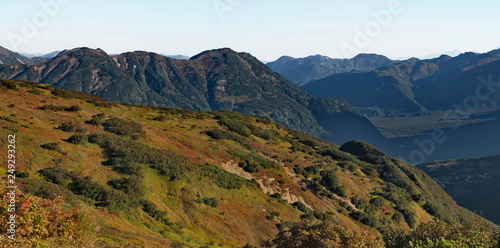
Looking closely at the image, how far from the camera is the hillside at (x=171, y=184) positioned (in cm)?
2475

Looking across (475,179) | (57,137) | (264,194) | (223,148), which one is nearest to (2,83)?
(57,137)

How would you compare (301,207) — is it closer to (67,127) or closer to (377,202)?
(377,202)

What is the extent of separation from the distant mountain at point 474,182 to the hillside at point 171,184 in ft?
209

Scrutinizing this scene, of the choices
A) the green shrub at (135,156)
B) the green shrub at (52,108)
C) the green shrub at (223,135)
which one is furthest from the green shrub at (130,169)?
the green shrub at (223,135)

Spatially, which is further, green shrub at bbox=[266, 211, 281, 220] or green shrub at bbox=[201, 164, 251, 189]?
green shrub at bbox=[201, 164, 251, 189]

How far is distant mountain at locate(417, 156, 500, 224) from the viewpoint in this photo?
12100 cm

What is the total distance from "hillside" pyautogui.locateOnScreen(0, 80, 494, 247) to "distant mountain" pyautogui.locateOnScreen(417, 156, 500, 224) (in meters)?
63.8

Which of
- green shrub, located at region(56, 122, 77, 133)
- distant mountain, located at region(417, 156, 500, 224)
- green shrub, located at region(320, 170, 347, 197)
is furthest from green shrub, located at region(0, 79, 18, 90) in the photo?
distant mountain, located at region(417, 156, 500, 224)

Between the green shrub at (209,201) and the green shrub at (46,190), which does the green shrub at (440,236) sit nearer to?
the green shrub at (209,201)

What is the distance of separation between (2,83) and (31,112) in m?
14.7

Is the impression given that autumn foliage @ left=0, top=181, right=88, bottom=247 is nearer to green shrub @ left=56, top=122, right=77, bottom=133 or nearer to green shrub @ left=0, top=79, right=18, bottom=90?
green shrub @ left=56, top=122, right=77, bottom=133

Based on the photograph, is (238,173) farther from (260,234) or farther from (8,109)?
(8,109)

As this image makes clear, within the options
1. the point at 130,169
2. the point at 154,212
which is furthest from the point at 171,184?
the point at 154,212

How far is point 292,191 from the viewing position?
5147 cm
